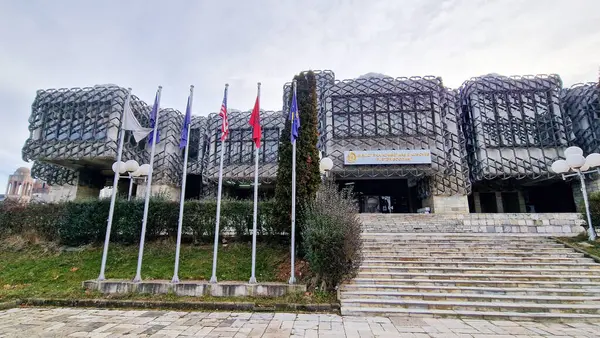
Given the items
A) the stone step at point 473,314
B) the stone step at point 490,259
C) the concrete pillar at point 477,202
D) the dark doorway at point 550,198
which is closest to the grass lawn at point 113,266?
the stone step at point 473,314

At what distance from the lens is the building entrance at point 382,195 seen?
25531mm

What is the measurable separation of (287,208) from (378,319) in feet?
14.2

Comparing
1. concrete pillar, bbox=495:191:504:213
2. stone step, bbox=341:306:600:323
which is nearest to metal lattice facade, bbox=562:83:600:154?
concrete pillar, bbox=495:191:504:213

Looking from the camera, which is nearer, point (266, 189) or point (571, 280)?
point (571, 280)

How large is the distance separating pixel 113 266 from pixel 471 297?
10.8 m

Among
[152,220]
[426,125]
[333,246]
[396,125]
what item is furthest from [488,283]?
[426,125]

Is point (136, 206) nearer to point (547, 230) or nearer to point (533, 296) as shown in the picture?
point (533, 296)

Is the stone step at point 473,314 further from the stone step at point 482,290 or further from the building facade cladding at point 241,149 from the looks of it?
the building facade cladding at point 241,149

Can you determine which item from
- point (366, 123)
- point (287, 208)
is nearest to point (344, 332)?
point (287, 208)

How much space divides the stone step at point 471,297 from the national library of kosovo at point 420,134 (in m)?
14.0

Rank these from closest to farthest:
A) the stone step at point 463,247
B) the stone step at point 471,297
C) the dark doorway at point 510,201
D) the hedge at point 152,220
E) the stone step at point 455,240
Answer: the stone step at point 471,297 → the stone step at point 463,247 → the stone step at point 455,240 → the hedge at point 152,220 → the dark doorway at point 510,201

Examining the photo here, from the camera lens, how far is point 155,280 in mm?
7969

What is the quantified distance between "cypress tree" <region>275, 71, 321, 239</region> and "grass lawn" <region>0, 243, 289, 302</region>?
1.57 metres

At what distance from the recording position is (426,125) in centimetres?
2117
